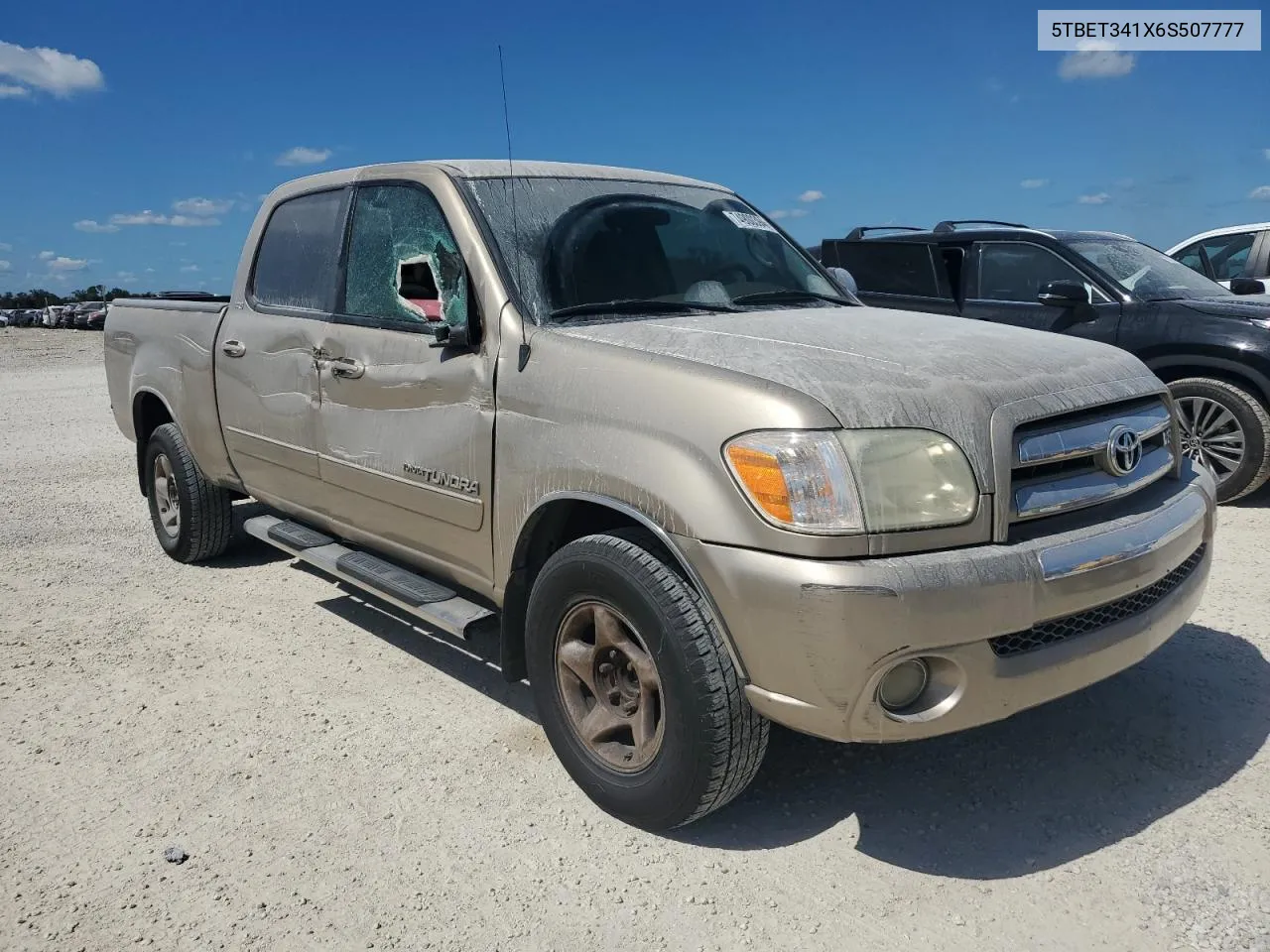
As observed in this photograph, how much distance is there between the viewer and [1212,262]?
32.8ft

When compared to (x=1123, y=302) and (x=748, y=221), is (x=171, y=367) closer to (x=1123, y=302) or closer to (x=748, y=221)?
(x=748, y=221)

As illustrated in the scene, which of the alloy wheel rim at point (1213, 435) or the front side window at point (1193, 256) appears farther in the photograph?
the front side window at point (1193, 256)

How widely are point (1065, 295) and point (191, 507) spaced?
18.2ft

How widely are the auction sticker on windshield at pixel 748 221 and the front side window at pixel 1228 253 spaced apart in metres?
7.49

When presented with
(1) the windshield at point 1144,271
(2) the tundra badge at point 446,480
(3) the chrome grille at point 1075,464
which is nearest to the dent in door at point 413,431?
(2) the tundra badge at point 446,480

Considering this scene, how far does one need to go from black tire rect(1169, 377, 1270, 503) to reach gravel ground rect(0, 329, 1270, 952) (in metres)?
2.23

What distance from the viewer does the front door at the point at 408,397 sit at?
11.2 ft

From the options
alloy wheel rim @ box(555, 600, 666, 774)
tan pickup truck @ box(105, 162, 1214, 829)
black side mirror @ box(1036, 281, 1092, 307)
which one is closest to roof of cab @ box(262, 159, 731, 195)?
tan pickup truck @ box(105, 162, 1214, 829)

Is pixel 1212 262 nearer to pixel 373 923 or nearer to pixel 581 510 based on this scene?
pixel 581 510

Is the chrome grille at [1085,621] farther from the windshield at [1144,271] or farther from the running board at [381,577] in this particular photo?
the windshield at [1144,271]

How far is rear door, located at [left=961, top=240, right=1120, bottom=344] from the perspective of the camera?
22.9ft

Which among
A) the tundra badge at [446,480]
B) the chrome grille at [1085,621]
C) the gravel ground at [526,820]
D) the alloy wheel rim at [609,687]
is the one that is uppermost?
the tundra badge at [446,480]

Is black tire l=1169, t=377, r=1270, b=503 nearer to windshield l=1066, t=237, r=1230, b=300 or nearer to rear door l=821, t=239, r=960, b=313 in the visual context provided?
windshield l=1066, t=237, r=1230, b=300

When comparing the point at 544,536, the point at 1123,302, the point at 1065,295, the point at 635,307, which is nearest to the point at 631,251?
the point at 635,307
